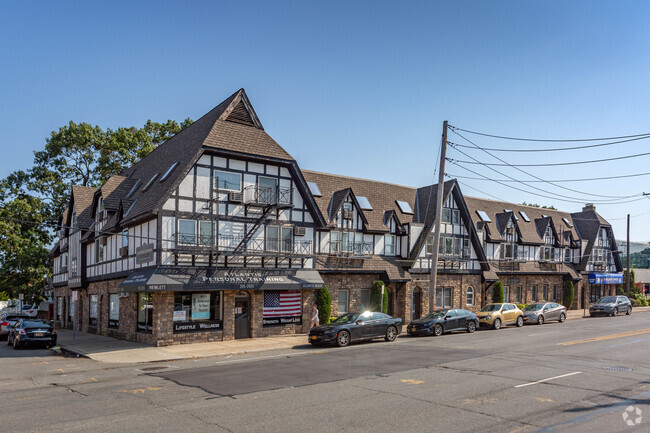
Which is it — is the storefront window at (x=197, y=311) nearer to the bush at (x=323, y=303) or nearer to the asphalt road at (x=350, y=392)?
the asphalt road at (x=350, y=392)

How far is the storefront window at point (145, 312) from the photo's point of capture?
24516mm

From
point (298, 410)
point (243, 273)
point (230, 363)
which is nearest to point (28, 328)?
point (243, 273)

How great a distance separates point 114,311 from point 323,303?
38.6 ft

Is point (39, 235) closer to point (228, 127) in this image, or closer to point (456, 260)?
point (228, 127)

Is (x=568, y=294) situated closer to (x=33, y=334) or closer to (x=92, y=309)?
(x=92, y=309)

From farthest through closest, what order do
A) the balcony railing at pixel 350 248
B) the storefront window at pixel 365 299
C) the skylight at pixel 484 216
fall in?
the skylight at pixel 484 216 < the storefront window at pixel 365 299 < the balcony railing at pixel 350 248

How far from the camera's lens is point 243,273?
25359 millimetres

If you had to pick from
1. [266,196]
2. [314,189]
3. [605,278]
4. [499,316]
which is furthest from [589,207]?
[266,196]

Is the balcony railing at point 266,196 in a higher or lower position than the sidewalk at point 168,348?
higher

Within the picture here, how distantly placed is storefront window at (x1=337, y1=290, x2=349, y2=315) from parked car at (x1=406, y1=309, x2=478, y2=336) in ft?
17.0

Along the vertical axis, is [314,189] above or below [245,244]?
above

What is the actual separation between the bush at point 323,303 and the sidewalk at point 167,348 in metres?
2.52

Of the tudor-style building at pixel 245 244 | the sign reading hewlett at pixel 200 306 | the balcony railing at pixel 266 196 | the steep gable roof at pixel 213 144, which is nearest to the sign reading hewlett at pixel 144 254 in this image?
the tudor-style building at pixel 245 244

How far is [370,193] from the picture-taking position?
35656 millimetres
